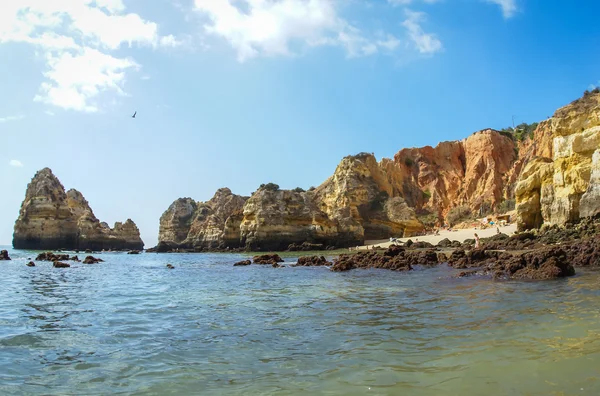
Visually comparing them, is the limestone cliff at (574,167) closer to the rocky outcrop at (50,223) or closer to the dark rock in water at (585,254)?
the dark rock in water at (585,254)

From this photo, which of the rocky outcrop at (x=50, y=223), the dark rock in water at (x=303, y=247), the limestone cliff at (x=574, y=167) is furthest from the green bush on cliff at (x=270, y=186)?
the rocky outcrop at (x=50, y=223)

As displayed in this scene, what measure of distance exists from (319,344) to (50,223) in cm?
7145

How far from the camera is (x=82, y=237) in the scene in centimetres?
6856

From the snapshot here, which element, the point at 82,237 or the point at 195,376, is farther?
the point at 82,237

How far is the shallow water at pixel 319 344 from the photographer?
4719mm

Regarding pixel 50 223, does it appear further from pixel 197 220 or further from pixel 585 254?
pixel 585 254

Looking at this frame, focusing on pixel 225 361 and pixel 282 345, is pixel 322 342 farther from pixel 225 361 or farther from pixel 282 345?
pixel 225 361

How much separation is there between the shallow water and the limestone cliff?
14.1m

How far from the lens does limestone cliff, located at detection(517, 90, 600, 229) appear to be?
23.7m

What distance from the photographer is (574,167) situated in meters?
25.9

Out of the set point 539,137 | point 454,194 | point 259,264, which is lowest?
point 259,264

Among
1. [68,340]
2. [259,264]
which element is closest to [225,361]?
[68,340]

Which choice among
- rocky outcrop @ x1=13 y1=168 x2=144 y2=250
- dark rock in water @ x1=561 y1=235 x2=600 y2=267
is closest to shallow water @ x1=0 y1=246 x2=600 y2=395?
dark rock in water @ x1=561 y1=235 x2=600 y2=267

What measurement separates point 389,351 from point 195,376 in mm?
2691
